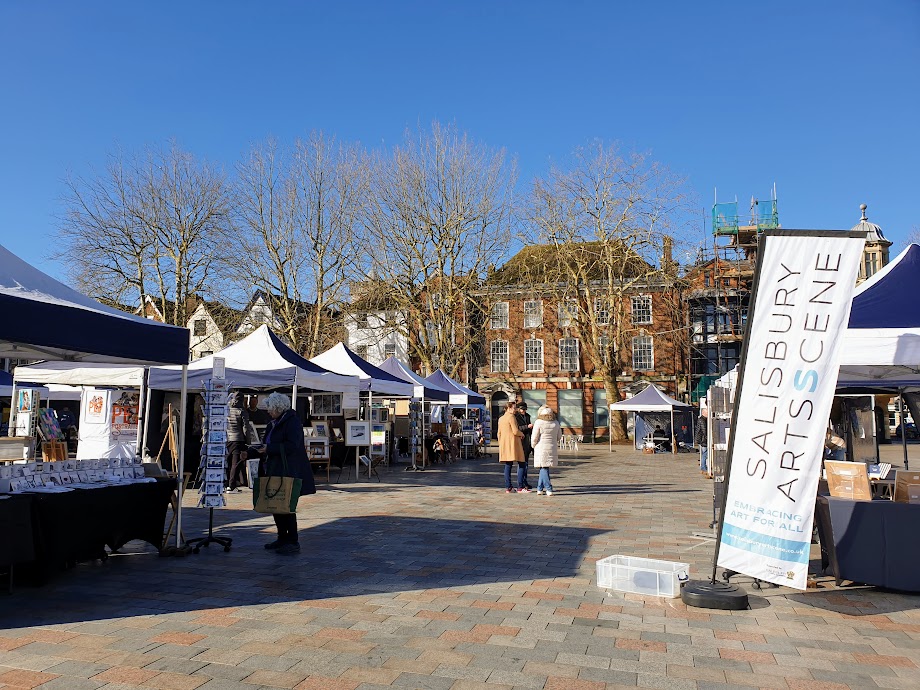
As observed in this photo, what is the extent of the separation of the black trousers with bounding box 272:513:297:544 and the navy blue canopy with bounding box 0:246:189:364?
6.09 ft

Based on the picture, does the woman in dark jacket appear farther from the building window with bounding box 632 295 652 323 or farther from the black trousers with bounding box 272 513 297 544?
the building window with bounding box 632 295 652 323

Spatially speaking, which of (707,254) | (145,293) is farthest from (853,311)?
(707,254)

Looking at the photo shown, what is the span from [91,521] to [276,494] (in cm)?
161

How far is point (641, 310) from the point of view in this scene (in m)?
41.0

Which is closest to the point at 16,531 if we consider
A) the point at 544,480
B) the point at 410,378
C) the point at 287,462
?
the point at 287,462

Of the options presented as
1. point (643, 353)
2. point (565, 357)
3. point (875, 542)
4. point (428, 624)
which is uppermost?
point (643, 353)

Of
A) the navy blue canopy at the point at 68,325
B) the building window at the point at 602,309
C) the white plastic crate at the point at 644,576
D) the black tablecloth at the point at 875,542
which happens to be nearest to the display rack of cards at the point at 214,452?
the navy blue canopy at the point at 68,325

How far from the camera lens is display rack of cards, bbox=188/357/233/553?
7.29 metres

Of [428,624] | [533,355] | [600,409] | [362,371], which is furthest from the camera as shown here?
[533,355]

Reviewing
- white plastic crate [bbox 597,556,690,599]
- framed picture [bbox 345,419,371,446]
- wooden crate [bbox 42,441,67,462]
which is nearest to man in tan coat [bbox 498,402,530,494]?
framed picture [bbox 345,419,371,446]

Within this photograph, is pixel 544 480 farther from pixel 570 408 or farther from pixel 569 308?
pixel 570 408

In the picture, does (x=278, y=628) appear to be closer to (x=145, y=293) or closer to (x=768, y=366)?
(x=768, y=366)

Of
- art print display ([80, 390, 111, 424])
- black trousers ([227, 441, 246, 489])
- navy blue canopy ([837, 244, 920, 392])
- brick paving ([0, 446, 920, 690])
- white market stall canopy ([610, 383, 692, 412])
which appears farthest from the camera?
white market stall canopy ([610, 383, 692, 412])

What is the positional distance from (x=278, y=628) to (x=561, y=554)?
131 inches
